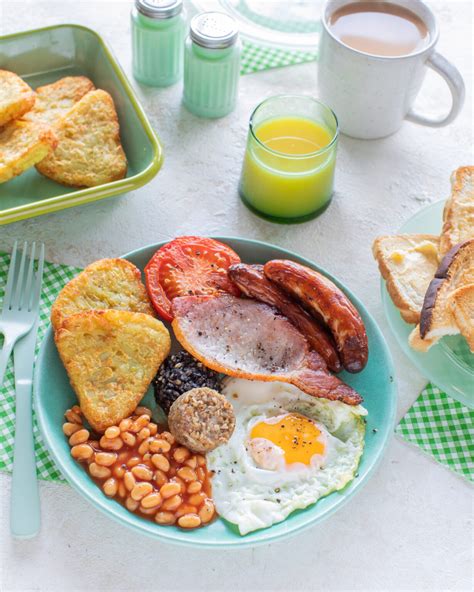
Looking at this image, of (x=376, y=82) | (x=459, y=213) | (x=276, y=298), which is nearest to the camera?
(x=276, y=298)

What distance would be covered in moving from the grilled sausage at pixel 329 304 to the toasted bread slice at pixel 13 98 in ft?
3.43

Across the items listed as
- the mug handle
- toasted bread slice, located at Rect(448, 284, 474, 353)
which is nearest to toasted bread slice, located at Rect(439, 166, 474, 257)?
toasted bread slice, located at Rect(448, 284, 474, 353)

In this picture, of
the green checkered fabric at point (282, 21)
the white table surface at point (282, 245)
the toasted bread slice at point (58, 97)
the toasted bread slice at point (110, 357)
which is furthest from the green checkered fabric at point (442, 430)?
the green checkered fabric at point (282, 21)

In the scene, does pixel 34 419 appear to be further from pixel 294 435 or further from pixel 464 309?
pixel 464 309

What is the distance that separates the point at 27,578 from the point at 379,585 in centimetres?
89

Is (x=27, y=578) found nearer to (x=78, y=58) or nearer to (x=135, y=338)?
(x=135, y=338)

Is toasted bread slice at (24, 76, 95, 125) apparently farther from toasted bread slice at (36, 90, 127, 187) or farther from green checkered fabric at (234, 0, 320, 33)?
green checkered fabric at (234, 0, 320, 33)

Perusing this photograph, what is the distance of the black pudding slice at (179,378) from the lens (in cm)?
204

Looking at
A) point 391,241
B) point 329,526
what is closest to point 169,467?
point 329,526

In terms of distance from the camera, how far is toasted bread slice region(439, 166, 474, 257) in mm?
2361

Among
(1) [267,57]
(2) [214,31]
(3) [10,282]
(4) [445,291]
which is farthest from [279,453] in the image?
(1) [267,57]

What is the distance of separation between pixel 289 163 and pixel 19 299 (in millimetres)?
941

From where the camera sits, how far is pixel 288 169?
8.16 feet

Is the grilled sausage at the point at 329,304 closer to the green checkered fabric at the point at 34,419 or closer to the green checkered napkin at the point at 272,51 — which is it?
the green checkered fabric at the point at 34,419
